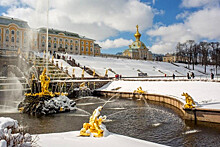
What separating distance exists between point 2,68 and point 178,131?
26.3 m

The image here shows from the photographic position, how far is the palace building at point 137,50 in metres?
90.1

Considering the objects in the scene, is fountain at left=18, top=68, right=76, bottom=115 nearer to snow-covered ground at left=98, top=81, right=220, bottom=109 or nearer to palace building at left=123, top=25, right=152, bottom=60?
snow-covered ground at left=98, top=81, right=220, bottom=109

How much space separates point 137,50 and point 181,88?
75.0 meters

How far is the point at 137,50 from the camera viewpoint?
3590 inches

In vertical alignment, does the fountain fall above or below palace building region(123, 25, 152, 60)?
below

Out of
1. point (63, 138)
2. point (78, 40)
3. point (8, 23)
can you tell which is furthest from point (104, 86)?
point (78, 40)

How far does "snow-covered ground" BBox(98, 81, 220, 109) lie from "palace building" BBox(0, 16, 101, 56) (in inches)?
810

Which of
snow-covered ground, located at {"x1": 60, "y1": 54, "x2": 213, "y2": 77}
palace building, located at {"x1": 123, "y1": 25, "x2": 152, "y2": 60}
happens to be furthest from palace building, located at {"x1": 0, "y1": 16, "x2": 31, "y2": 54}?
palace building, located at {"x1": 123, "y1": 25, "x2": 152, "y2": 60}

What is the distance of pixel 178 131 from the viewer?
8.30 metres

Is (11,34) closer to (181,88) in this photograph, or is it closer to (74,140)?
(181,88)

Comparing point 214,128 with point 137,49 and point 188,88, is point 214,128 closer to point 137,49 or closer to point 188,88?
point 188,88

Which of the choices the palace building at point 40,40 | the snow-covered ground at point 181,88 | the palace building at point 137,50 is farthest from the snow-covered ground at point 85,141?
the palace building at point 137,50

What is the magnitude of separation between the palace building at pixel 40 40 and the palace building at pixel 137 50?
61.1 ft

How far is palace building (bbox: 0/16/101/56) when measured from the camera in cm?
4862
